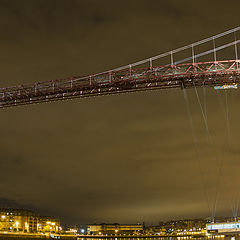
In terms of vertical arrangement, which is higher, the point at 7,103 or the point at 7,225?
the point at 7,103

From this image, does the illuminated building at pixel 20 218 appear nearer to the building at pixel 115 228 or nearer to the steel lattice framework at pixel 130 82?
the building at pixel 115 228

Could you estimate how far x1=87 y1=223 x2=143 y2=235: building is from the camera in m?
148

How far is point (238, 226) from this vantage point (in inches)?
797

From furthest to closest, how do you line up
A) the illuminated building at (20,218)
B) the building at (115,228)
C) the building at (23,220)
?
the building at (115,228)
the building at (23,220)
the illuminated building at (20,218)

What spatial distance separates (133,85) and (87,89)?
3.52 metres

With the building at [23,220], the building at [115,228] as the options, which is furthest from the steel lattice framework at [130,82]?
the building at [115,228]

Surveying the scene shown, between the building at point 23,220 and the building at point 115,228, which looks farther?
the building at point 115,228

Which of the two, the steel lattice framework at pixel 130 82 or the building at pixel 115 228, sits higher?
the steel lattice framework at pixel 130 82

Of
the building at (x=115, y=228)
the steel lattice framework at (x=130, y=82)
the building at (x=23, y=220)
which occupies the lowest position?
the building at (x=115, y=228)

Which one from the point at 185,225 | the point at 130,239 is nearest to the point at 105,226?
the point at 130,239

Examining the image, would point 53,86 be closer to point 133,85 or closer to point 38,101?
point 38,101

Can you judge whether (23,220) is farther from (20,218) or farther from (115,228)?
(115,228)

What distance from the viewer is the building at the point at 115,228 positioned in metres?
148

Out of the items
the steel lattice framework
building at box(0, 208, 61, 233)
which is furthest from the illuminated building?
the steel lattice framework
